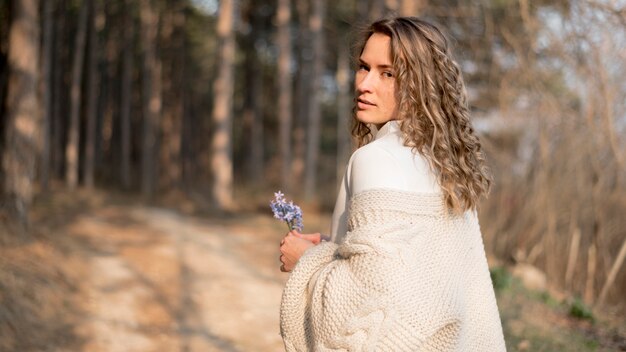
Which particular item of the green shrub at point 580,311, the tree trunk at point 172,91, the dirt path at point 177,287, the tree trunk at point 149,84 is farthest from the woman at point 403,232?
the tree trunk at point 172,91

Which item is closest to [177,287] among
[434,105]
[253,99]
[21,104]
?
[21,104]

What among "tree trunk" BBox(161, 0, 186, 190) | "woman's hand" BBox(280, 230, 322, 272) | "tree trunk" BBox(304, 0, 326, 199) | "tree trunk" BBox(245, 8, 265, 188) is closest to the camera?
"woman's hand" BBox(280, 230, 322, 272)

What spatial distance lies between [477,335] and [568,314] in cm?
546

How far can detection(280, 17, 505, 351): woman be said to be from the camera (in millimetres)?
1883

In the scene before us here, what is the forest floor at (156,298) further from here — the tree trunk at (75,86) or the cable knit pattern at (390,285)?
the tree trunk at (75,86)

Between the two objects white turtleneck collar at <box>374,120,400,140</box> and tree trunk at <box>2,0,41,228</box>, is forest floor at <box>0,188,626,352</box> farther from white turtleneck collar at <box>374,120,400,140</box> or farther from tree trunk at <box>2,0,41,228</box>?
white turtleneck collar at <box>374,120,400,140</box>

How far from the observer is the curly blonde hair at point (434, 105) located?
6.62ft

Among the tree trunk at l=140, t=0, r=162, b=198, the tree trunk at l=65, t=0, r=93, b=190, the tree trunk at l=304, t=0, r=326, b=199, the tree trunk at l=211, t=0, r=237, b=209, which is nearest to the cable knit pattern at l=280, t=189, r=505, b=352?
the tree trunk at l=211, t=0, r=237, b=209

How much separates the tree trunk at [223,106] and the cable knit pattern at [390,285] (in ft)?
46.6

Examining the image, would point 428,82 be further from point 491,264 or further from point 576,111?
point 491,264

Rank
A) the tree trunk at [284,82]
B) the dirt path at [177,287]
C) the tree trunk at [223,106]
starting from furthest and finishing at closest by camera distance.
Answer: the tree trunk at [284,82] < the tree trunk at [223,106] < the dirt path at [177,287]

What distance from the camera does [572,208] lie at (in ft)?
26.1

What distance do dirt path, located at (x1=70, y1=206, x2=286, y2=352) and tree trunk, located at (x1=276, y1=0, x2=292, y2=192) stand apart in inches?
240

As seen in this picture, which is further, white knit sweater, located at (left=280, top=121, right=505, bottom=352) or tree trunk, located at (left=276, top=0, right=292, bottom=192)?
tree trunk, located at (left=276, top=0, right=292, bottom=192)
